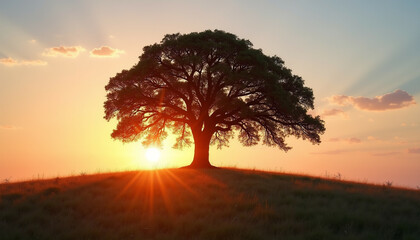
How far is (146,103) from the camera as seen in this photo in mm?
28500

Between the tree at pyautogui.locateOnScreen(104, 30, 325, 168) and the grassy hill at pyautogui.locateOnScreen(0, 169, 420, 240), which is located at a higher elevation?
the tree at pyautogui.locateOnScreen(104, 30, 325, 168)

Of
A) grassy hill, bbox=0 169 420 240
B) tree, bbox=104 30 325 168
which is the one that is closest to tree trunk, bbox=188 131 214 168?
tree, bbox=104 30 325 168

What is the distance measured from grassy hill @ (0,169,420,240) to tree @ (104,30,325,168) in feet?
33.0

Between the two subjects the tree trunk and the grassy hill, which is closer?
the grassy hill

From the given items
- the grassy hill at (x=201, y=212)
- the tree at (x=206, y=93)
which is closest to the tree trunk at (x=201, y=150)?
the tree at (x=206, y=93)

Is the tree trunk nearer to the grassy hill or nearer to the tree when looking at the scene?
the tree

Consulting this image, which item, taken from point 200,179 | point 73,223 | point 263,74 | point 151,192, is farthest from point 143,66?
point 73,223

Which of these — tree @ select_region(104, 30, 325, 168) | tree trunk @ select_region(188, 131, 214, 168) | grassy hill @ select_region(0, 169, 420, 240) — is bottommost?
grassy hill @ select_region(0, 169, 420, 240)

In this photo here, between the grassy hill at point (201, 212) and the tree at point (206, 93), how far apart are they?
10066mm

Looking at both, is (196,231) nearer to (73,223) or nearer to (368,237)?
(73,223)

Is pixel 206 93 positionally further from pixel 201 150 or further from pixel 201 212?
pixel 201 212

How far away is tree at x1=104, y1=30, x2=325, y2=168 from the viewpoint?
2633cm

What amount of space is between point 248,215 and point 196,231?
228cm

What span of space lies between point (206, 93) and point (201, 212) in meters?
17.8
